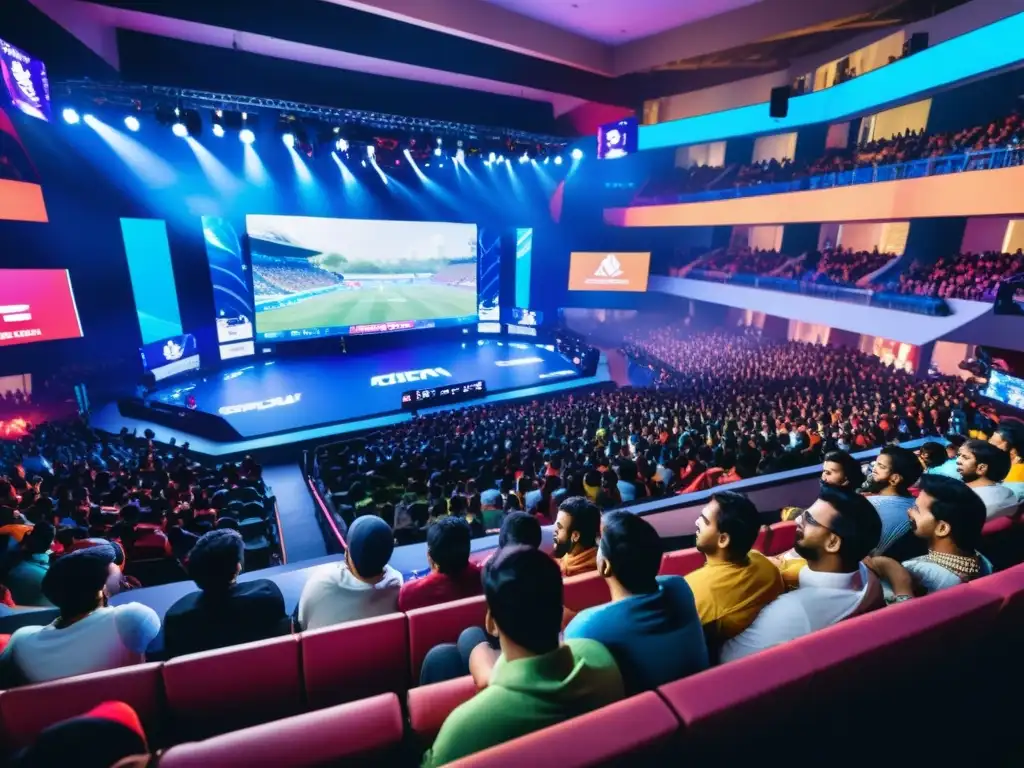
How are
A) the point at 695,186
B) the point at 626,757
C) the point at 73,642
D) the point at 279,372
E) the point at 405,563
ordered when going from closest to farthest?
the point at 626,757 → the point at 73,642 → the point at 405,563 → the point at 279,372 → the point at 695,186

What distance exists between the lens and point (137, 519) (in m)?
5.09

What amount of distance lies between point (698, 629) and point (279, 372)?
1481 cm

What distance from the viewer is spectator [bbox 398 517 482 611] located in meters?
2.58

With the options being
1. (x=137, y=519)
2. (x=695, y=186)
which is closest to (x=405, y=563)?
(x=137, y=519)

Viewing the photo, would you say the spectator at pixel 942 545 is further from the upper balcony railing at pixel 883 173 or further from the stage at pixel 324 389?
the upper balcony railing at pixel 883 173

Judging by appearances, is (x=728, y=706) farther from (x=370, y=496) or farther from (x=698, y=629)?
(x=370, y=496)

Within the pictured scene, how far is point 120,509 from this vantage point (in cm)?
542

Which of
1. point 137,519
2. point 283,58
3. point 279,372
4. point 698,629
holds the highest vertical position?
point 283,58

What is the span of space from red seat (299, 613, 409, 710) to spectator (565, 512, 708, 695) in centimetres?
87

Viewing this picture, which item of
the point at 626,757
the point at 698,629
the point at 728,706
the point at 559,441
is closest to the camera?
the point at 626,757

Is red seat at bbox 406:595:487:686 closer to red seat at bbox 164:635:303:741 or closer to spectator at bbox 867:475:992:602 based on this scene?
red seat at bbox 164:635:303:741

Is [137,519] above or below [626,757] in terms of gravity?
below

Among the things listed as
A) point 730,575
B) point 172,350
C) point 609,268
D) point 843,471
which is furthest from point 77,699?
point 609,268

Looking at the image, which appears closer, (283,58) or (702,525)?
(702,525)
